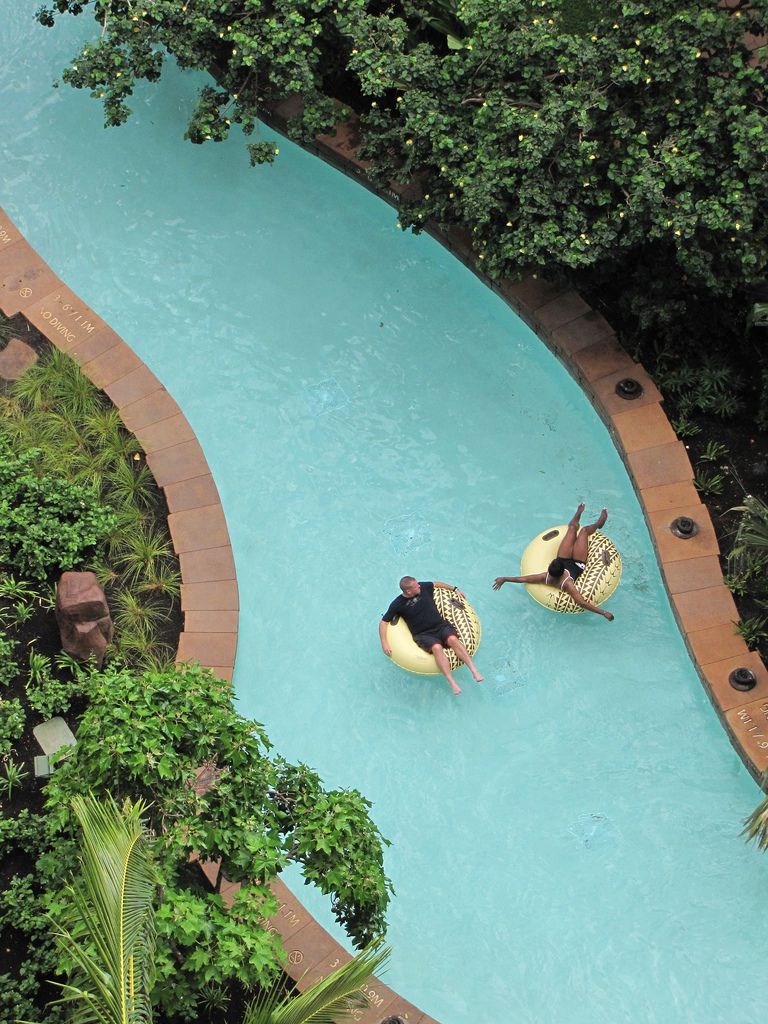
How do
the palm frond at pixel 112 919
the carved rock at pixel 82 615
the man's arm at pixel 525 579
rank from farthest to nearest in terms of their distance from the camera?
the man's arm at pixel 525 579
the carved rock at pixel 82 615
the palm frond at pixel 112 919

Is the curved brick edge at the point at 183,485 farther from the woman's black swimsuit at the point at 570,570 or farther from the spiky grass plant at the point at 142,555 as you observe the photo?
the woman's black swimsuit at the point at 570,570

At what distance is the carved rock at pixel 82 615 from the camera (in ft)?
36.0

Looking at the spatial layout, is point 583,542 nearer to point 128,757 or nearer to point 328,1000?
point 128,757

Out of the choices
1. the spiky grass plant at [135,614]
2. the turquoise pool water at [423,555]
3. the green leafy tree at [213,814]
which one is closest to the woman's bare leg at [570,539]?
the turquoise pool water at [423,555]

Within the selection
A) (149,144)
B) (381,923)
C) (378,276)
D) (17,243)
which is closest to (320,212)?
(378,276)

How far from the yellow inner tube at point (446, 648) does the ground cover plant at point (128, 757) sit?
148 cm

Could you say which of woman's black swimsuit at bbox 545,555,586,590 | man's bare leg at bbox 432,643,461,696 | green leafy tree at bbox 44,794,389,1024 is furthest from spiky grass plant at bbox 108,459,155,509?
green leafy tree at bbox 44,794,389,1024

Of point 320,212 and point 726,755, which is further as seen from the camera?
point 320,212

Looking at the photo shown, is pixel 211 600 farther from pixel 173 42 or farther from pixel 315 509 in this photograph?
pixel 173 42

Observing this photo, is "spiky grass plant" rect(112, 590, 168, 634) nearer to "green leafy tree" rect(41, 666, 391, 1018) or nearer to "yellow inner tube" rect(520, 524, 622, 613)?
"green leafy tree" rect(41, 666, 391, 1018)

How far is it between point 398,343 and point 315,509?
83.3 inches

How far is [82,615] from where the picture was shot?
11.0 m

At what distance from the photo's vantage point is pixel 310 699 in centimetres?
1179

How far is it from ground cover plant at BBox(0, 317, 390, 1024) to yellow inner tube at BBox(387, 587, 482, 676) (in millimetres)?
1485
